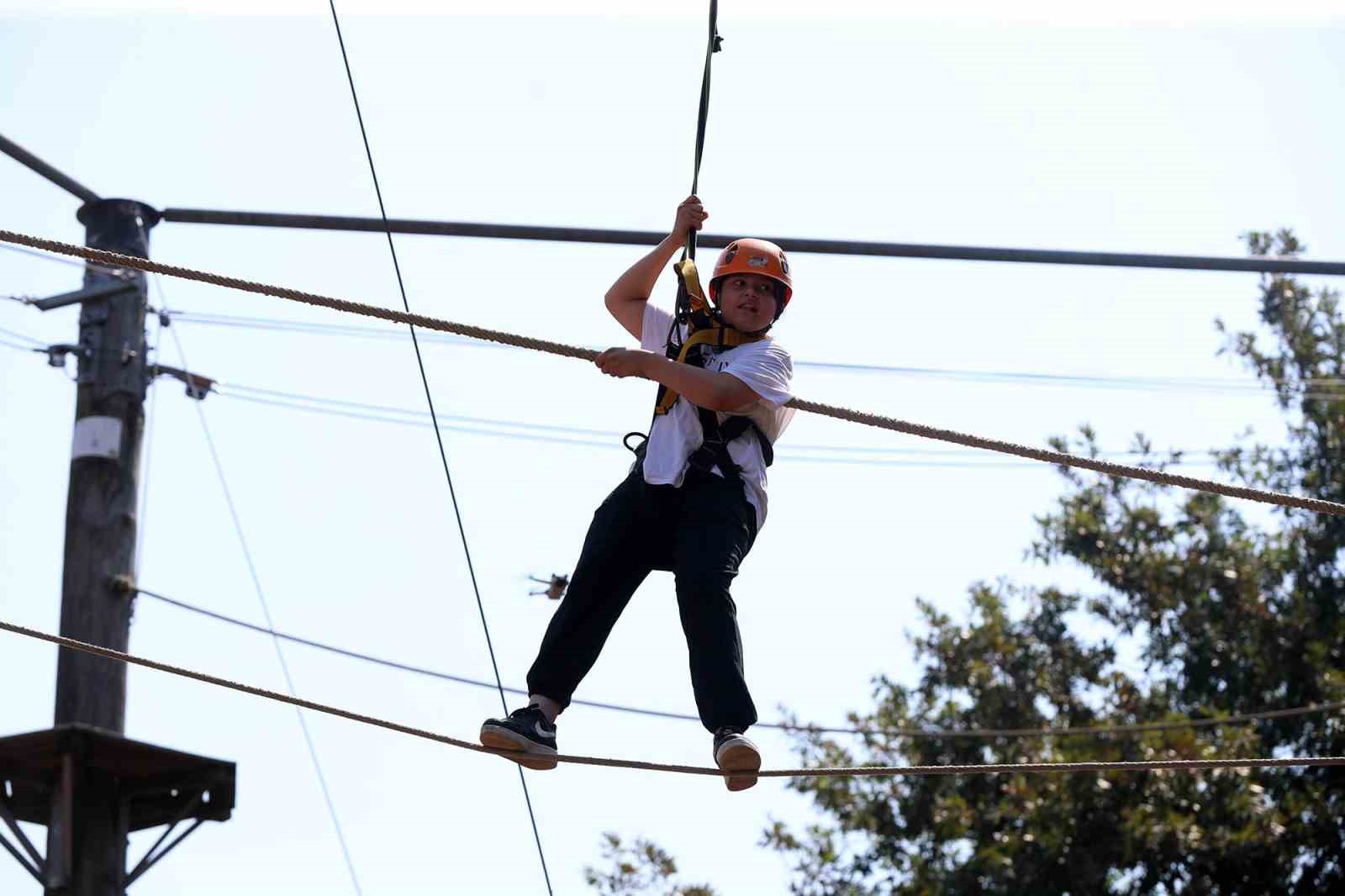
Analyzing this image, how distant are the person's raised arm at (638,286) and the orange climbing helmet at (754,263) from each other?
121 mm

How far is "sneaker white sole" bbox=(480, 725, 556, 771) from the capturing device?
15.8 ft

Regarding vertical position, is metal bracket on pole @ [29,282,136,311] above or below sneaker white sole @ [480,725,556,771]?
above

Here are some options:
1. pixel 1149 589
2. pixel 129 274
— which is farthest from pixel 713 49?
Result: pixel 1149 589

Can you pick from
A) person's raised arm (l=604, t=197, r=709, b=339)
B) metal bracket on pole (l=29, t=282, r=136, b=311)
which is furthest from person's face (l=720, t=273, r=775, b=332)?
metal bracket on pole (l=29, t=282, r=136, b=311)

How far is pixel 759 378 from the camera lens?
4.87 metres

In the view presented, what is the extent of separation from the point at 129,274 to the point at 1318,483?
32.1 ft

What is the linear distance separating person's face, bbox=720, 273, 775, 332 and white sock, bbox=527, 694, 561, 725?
1.09 m

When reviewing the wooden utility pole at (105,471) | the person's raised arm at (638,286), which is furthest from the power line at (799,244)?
the person's raised arm at (638,286)

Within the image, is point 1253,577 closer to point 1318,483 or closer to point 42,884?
point 1318,483

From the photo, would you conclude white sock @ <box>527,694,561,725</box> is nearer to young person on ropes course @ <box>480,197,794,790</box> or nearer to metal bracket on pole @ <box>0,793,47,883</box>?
young person on ropes course @ <box>480,197,794,790</box>

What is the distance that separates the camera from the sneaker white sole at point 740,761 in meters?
4.61

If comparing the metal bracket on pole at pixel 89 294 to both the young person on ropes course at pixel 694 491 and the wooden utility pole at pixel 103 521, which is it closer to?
the wooden utility pole at pixel 103 521

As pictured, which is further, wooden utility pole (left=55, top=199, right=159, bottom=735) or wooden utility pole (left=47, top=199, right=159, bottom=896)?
wooden utility pole (left=55, top=199, right=159, bottom=735)

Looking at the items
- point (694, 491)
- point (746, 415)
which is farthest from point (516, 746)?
point (746, 415)
